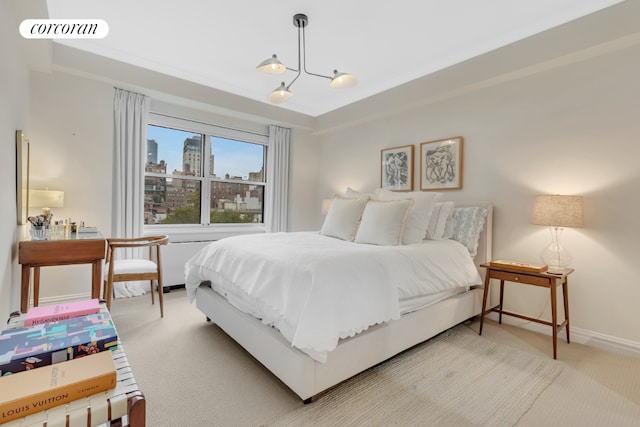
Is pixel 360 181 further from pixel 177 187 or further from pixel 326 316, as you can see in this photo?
pixel 326 316

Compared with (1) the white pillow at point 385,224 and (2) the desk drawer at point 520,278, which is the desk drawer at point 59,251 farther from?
(2) the desk drawer at point 520,278

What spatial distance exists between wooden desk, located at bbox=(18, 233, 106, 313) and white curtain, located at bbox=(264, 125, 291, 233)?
103 inches

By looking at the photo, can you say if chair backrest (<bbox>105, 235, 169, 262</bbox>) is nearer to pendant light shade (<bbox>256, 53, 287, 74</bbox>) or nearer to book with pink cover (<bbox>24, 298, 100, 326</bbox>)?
book with pink cover (<bbox>24, 298, 100, 326</bbox>)

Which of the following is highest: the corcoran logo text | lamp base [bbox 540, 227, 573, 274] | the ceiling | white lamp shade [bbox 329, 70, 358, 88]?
the ceiling

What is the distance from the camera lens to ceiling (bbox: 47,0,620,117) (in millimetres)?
2496

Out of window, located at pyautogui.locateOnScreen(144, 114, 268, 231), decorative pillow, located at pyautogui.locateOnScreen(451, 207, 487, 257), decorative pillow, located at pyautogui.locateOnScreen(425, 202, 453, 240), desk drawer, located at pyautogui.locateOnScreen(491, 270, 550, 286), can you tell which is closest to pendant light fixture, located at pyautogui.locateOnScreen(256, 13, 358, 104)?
decorative pillow, located at pyautogui.locateOnScreen(425, 202, 453, 240)

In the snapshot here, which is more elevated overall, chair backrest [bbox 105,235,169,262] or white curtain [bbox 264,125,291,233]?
white curtain [bbox 264,125,291,233]

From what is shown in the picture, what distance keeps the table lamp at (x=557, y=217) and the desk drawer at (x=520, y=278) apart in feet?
0.54

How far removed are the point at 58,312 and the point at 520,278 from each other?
2950mm

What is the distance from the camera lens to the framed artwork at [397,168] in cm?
377

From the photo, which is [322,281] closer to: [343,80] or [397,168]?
[343,80]

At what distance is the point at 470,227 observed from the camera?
292cm

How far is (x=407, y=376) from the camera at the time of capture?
1958 mm

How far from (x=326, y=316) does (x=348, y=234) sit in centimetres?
143
